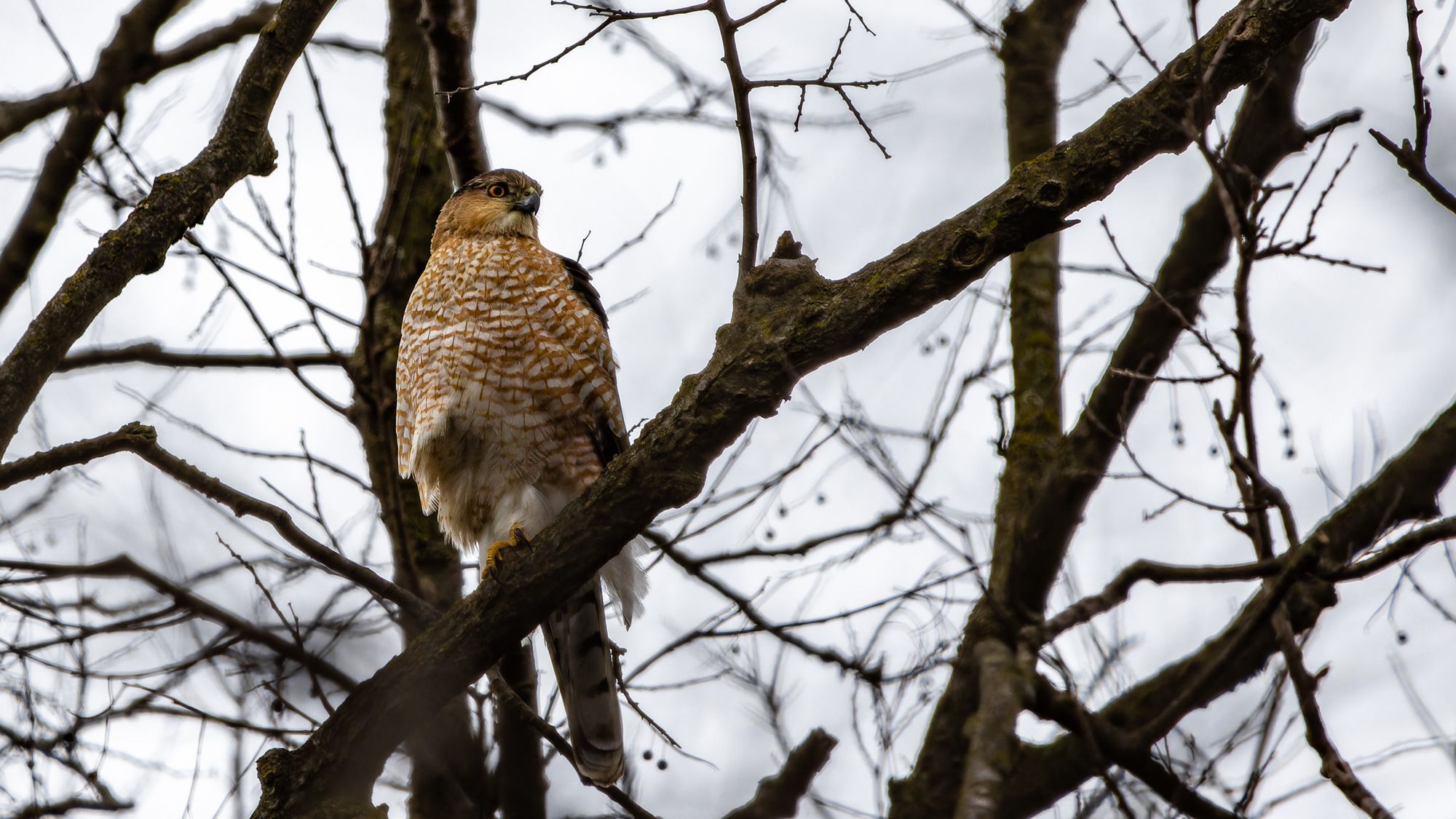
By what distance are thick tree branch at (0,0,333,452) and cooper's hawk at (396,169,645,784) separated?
1.13 meters

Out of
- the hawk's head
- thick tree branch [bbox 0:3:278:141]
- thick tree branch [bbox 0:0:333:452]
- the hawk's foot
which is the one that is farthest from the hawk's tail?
thick tree branch [bbox 0:3:278:141]

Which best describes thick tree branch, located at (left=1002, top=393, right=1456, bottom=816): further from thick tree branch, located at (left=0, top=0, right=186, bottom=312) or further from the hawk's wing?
thick tree branch, located at (left=0, top=0, right=186, bottom=312)

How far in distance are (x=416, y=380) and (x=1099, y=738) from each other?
10.5 feet

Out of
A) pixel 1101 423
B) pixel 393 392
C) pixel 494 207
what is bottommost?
pixel 1101 423

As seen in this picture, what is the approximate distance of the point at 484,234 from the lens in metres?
6.00

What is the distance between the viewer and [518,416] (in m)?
5.25

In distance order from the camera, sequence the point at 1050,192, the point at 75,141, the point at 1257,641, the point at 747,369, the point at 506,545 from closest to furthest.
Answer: the point at 1050,192 → the point at 747,369 → the point at 1257,641 → the point at 506,545 → the point at 75,141

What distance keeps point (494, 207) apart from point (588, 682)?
7.86 feet

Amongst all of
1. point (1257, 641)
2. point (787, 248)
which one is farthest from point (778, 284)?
point (1257, 641)

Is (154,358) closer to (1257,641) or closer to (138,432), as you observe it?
(138,432)

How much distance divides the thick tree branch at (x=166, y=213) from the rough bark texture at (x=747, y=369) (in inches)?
55.6

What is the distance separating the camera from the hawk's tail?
5.16m

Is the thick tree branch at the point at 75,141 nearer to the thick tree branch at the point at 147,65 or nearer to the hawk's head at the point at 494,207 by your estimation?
the thick tree branch at the point at 147,65

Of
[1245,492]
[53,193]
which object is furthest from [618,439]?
[53,193]
